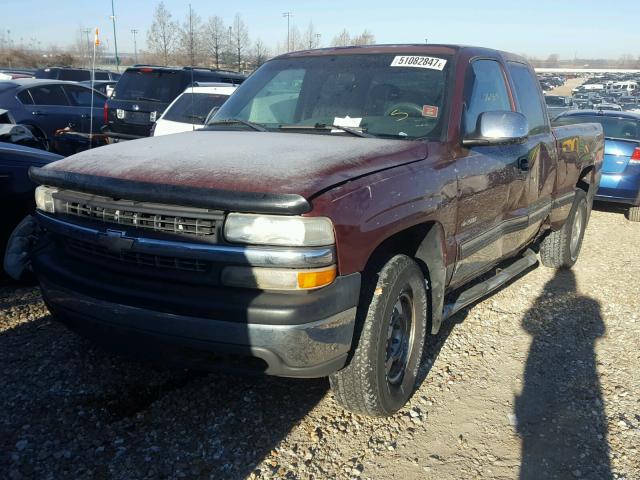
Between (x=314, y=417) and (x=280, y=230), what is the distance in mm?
1246

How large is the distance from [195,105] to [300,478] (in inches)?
277

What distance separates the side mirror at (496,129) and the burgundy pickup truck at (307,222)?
0.01m

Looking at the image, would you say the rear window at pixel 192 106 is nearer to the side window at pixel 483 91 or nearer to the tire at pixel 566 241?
the tire at pixel 566 241

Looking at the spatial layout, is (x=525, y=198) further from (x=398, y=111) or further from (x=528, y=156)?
(x=398, y=111)

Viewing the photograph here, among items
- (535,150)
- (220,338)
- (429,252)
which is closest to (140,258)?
(220,338)

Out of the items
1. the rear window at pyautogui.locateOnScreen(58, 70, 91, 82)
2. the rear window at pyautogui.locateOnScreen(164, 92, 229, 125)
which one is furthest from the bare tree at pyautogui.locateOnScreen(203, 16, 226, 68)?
the rear window at pyautogui.locateOnScreen(164, 92, 229, 125)

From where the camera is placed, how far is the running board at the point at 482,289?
12.7 feet

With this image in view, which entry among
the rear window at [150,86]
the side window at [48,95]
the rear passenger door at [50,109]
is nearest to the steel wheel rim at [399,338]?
the rear window at [150,86]

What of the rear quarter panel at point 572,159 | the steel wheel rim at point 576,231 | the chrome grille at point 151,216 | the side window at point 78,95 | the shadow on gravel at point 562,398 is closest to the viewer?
the chrome grille at point 151,216

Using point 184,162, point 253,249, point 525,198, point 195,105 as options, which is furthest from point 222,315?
point 195,105

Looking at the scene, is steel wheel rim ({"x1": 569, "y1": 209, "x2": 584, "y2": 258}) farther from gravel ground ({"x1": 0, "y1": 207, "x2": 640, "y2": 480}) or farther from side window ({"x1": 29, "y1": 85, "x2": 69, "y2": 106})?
side window ({"x1": 29, "y1": 85, "x2": 69, "y2": 106})

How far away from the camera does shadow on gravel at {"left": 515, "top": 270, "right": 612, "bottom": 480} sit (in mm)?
2982

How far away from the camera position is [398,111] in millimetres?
3750

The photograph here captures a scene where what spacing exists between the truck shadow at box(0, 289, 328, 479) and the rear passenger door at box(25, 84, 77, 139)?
7944mm
